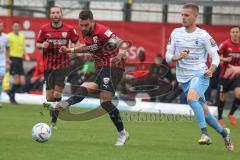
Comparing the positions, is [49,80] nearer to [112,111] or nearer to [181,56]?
[112,111]

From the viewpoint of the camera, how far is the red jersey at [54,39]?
14883 millimetres

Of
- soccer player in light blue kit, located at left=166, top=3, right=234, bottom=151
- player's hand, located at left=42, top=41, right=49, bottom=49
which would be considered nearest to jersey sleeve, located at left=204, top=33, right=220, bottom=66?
soccer player in light blue kit, located at left=166, top=3, right=234, bottom=151

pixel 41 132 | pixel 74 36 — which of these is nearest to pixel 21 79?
pixel 74 36

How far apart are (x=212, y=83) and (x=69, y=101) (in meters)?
11.2

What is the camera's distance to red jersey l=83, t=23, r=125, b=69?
11789 mm

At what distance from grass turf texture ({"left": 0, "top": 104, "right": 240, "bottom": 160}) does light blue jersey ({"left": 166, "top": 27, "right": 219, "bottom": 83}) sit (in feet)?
4.23

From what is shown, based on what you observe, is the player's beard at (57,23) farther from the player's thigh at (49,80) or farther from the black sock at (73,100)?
the black sock at (73,100)

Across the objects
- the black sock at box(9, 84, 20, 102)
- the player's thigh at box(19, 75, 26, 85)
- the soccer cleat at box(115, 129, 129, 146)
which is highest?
the soccer cleat at box(115, 129, 129, 146)

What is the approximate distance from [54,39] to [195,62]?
4241 millimetres

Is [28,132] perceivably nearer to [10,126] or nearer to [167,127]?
[10,126]

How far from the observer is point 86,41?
1188 centimetres

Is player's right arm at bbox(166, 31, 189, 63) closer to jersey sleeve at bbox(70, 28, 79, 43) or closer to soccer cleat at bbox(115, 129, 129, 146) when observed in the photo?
soccer cleat at bbox(115, 129, 129, 146)

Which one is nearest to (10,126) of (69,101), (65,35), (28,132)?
(28,132)

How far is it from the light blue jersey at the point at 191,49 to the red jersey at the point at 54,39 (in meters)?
3.82
